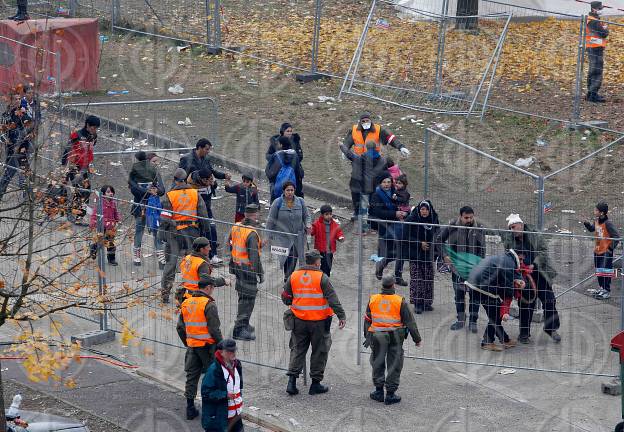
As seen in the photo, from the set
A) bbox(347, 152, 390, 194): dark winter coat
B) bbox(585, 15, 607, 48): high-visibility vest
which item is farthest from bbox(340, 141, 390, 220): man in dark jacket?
bbox(585, 15, 607, 48): high-visibility vest

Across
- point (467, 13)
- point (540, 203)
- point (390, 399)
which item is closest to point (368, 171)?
point (540, 203)

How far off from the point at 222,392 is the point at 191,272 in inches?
83.0

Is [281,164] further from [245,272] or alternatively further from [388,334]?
[388,334]

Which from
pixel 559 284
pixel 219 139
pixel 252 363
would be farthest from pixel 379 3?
pixel 252 363

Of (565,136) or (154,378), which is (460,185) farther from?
(154,378)

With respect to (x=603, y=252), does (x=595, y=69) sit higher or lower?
higher

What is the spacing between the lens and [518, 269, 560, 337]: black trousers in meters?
12.7

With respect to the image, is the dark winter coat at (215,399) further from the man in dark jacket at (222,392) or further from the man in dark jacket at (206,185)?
the man in dark jacket at (206,185)

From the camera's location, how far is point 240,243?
1277 cm

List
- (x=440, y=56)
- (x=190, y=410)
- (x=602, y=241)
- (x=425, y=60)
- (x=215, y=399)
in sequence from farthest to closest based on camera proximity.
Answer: (x=425, y=60), (x=440, y=56), (x=602, y=241), (x=190, y=410), (x=215, y=399)

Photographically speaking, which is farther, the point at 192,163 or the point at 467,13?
the point at 467,13

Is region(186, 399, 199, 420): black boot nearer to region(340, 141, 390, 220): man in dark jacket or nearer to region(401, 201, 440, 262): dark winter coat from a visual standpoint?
region(401, 201, 440, 262): dark winter coat

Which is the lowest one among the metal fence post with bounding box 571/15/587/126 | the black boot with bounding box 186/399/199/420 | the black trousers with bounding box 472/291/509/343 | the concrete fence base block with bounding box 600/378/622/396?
the black boot with bounding box 186/399/199/420

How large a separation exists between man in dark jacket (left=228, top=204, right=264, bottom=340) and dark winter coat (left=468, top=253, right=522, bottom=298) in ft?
7.80
